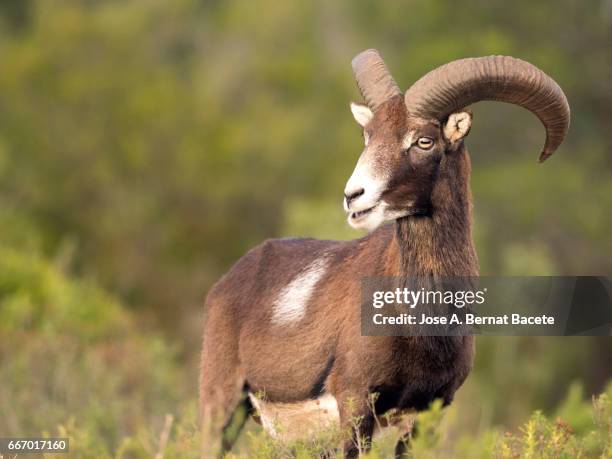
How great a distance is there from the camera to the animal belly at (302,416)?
911 cm

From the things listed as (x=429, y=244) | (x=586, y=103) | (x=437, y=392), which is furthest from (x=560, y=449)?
(x=586, y=103)

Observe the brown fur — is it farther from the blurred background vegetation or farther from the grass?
the blurred background vegetation

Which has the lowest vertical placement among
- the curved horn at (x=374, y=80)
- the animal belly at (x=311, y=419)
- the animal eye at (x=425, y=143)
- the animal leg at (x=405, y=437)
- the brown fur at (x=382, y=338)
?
the animal leg at (x=405, y=437)

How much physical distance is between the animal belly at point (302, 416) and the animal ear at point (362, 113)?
1.87 m

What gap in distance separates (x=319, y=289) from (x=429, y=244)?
1.02m

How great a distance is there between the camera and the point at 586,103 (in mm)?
33375

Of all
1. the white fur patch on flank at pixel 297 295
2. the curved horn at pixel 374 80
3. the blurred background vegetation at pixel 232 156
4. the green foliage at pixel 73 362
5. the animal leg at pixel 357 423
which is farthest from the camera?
the blurred background vegetation at pixel 232 156

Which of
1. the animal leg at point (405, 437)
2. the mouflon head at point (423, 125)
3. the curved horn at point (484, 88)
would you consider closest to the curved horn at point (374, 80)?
the mouflon head at point (423, 125)

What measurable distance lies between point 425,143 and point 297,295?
1537 millimetres

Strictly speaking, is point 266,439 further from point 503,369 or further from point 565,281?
point 503,369

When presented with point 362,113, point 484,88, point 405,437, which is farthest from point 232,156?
point 405,437

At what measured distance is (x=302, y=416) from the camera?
30.7ft

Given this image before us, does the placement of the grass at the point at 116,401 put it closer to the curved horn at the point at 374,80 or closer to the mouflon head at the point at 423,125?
the mouflon head at the point at 423,125

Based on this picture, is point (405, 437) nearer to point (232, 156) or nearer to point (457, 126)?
point (457, 126)
